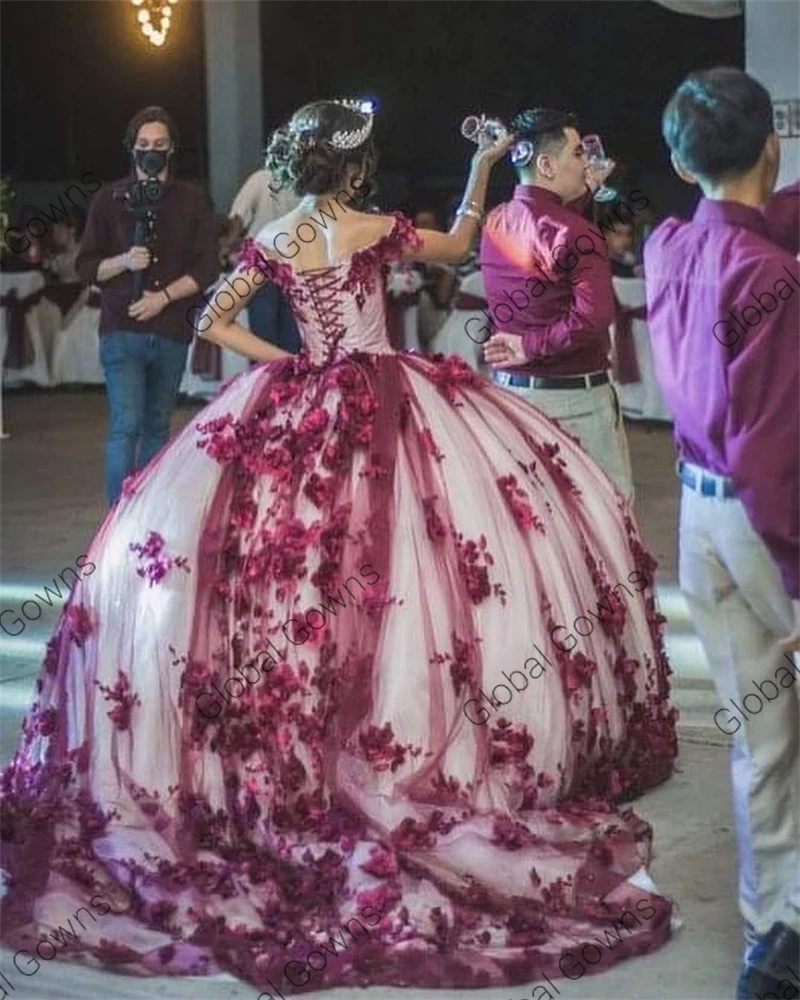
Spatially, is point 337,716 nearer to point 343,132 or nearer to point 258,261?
point 258,261

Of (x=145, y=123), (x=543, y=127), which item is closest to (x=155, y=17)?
(x=145, y=123)

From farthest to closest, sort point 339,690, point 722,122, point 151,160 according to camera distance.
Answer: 1. point 151,160
2. point 339,690
3. point 722,122

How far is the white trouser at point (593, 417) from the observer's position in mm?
5137

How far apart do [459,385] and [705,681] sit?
64.2 inches

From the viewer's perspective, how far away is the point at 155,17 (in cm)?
1362

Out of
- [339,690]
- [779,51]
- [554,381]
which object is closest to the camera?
[339,690]

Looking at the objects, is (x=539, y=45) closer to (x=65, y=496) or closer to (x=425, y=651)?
(x=65, y=496)

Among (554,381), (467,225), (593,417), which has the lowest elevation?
(593,417)

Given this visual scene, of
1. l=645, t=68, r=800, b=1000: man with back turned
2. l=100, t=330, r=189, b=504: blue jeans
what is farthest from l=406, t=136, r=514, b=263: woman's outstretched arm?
l=100, t=330, r=189, b=504: blue jeans

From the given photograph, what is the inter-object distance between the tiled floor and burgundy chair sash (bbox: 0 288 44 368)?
345 centimetres

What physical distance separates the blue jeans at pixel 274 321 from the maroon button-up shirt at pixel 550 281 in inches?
149

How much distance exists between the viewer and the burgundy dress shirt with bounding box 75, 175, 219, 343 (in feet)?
22.8

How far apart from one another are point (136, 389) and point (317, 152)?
2.94m

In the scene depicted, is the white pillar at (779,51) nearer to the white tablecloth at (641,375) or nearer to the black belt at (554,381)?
the white tablecloth at (641,375)
